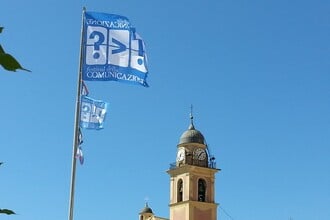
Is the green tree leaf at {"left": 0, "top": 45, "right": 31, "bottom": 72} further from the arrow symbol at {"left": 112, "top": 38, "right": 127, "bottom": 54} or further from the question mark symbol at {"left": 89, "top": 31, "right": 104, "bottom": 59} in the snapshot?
the question mark symbol at {"left": 89, "top": 31, "right": 104, "bottom": 59}

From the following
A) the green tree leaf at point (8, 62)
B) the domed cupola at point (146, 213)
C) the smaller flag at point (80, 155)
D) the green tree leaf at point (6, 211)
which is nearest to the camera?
the green tree leaf at point (8, 62)

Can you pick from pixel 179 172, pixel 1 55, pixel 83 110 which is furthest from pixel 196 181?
pixel 1 55

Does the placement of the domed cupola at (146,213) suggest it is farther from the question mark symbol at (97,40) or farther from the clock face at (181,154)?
the question mark symbol at (97,40)

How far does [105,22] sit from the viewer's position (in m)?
16.1

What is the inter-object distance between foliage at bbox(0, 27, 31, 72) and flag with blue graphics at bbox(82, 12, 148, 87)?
555 inches

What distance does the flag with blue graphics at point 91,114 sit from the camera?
1617cm

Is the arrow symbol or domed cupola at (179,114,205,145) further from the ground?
domed cupola at (179,114,205,145)

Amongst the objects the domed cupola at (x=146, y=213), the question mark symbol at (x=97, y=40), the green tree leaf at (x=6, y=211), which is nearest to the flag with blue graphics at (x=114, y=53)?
the question mark symbol at (x=97, y=40)

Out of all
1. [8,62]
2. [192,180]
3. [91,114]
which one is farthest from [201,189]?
[8,62]

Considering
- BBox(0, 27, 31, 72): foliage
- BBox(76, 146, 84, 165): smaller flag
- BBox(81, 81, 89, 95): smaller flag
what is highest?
BBox(81, 81, 89, 95): smaller flag

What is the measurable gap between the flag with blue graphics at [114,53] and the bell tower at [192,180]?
35845mm

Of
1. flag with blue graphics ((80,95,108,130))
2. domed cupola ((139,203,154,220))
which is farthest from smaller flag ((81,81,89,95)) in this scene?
domed cupola ((139,203,154,220))

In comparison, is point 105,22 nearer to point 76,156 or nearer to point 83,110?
point 83,110

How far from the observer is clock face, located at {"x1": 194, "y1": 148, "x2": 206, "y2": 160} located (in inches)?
2053
